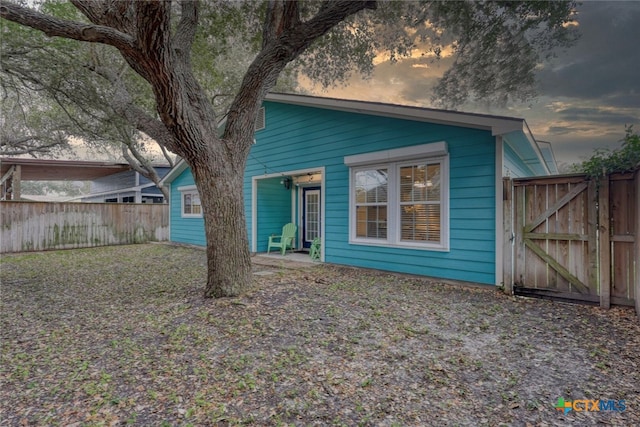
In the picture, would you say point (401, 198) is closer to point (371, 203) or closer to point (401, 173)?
point (401, 173)

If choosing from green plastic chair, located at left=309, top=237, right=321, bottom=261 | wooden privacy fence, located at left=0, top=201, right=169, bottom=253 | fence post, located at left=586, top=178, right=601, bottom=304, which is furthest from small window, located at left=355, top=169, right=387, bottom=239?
wooden privacy fence, located at left=0, top=201, right=169, bottom=253

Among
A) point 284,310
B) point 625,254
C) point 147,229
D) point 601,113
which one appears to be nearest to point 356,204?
point 284,310

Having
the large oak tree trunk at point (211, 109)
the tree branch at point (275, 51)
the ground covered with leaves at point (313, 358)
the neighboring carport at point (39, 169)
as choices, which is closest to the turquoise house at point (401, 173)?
the ground covered with leaves at point (313, 358)

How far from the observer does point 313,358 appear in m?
2.77

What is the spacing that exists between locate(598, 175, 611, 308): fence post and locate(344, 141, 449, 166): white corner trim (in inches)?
83.8

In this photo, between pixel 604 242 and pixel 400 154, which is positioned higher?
pixel 400 154

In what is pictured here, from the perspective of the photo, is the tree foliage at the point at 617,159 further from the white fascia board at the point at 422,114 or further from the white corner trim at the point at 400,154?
the white corner trim at the point at 400,154

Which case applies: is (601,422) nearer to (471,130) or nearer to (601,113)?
(471,130)

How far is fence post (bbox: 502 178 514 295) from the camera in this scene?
4.75 meters

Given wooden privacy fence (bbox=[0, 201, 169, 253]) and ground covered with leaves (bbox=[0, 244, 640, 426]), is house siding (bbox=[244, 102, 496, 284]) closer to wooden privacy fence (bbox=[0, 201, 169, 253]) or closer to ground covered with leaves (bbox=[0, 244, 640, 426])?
ground covered with leaves (bbox=[0, 244, 640, 426])

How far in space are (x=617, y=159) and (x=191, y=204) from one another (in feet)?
37.9

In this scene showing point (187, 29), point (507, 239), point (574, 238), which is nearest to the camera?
point (574, 238)

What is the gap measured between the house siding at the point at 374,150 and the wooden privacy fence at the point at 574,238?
0.35m

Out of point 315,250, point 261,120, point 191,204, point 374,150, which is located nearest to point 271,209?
point 315,250
